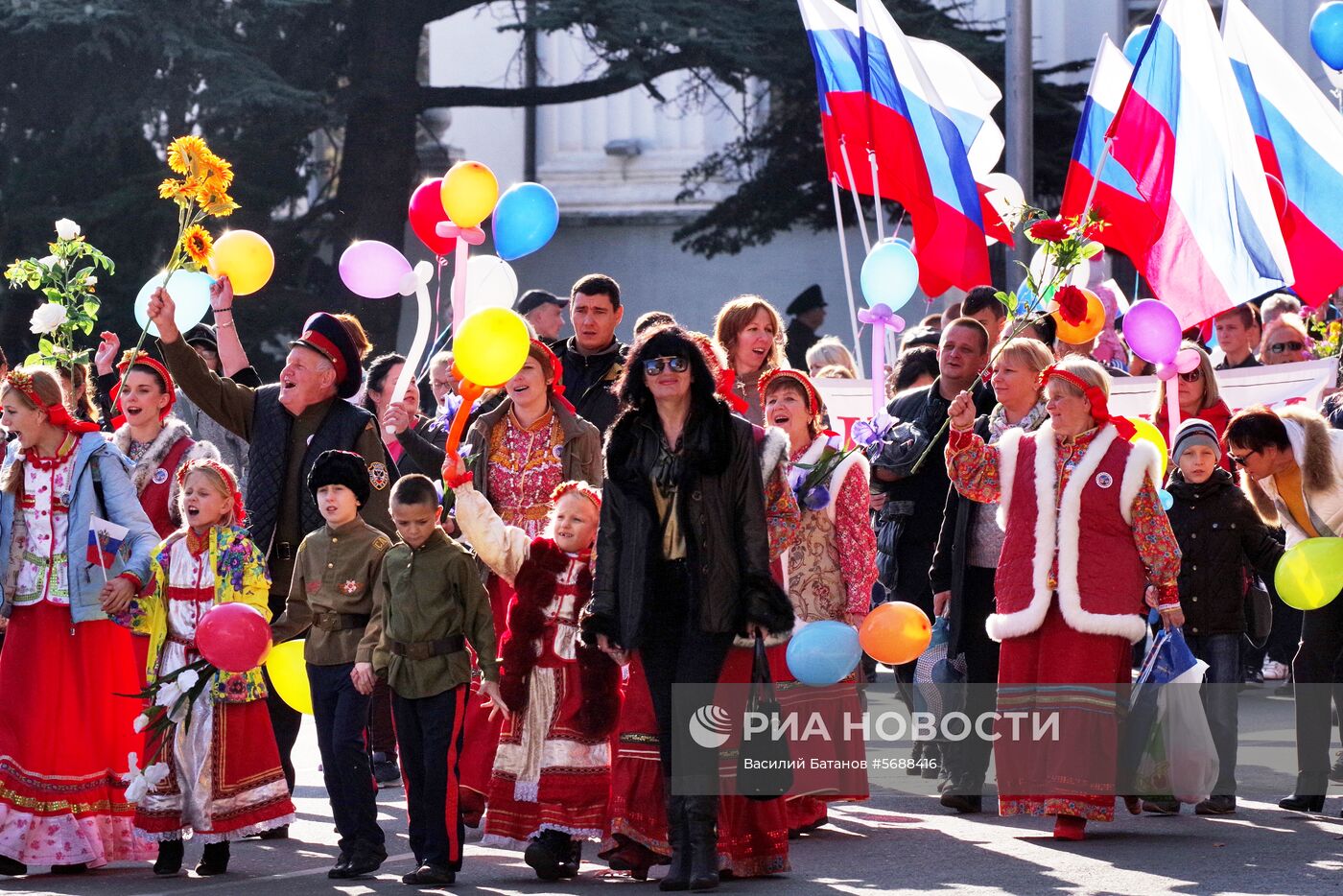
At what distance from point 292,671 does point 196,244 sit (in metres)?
1.77

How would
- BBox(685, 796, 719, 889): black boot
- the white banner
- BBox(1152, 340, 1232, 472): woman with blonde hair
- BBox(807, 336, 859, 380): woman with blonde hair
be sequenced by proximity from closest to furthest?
1. BBox(685, 796, 719, 889): black boot
2. BBox(1152, 340, 1232, 472): woman with blonde hair
3. the white banner
4. BBox(807, 336, 859, 380): woman with blonde hair

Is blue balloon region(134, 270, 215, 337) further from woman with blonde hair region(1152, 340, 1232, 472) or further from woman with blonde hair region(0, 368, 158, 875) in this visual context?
woman with blonde hair region(1152, 340, 1232, 472)

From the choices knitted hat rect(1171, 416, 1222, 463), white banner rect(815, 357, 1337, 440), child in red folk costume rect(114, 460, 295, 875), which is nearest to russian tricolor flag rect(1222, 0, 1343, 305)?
white banner rect(815, 357, 1337, 440)

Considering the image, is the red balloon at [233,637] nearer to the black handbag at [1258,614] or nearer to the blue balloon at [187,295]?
the blue balloon at [187,295]

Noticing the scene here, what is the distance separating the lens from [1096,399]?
8.06 meters

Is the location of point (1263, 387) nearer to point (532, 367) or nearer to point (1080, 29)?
point (532, 367)

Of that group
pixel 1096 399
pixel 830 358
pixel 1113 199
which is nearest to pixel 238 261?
pixel 1096 399

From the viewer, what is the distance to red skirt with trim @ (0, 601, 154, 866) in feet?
25.2

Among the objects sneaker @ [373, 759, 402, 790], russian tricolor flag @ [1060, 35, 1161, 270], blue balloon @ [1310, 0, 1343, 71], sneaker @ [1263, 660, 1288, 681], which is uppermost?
blue balloon @ [1310, 0, 1343, 71]

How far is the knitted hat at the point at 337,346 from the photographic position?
8.38 meters

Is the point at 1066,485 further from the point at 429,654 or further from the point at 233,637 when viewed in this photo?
the point at 233,637

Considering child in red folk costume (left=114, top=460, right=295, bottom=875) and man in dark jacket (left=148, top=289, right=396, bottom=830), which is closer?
child in red folk costume (left=114, top=460, right=295, bottom=875)

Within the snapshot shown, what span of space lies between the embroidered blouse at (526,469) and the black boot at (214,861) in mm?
1658

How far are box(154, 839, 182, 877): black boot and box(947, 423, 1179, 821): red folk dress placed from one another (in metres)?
3.03
